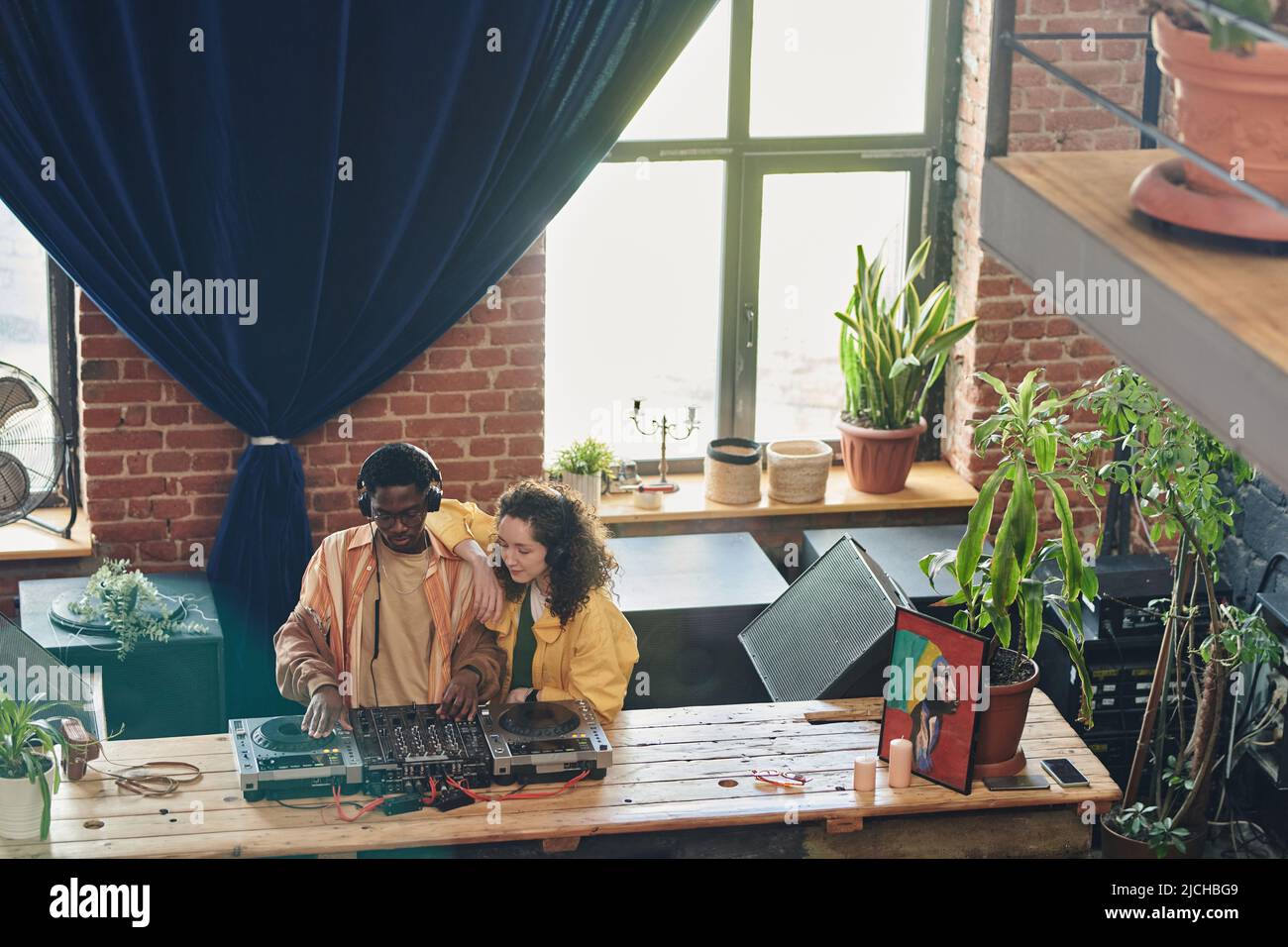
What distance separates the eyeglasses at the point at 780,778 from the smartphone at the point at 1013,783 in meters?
0.45

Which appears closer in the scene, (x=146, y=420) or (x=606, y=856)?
(x=606, y=856)

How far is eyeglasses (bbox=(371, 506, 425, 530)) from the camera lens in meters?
4.19

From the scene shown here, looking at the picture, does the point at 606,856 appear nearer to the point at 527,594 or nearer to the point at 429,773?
the point at 429,773

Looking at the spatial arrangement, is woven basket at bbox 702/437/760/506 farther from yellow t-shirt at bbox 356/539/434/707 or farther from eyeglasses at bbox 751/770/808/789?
eyeglasses at bbox 751/770/808/789

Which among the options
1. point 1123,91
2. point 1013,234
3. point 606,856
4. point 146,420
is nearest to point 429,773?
point 606,856

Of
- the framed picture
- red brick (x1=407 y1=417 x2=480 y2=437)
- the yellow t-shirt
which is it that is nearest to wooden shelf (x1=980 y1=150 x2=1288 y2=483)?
the framed picture

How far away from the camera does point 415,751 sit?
3.87m

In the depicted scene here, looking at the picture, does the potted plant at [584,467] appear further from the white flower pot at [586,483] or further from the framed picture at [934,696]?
the framed picture at [934,696]

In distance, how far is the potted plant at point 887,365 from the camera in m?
5.85

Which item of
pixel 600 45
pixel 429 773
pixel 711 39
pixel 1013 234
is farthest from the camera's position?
pixel 711 39

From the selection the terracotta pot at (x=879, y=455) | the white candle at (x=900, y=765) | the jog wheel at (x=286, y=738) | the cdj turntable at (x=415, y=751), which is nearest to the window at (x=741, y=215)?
the terracotta pot at (x=879, y=455)

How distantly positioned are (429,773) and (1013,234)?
7.93 feet

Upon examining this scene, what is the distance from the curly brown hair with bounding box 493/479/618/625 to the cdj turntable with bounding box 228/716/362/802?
62 cm

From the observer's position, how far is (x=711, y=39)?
577cm
